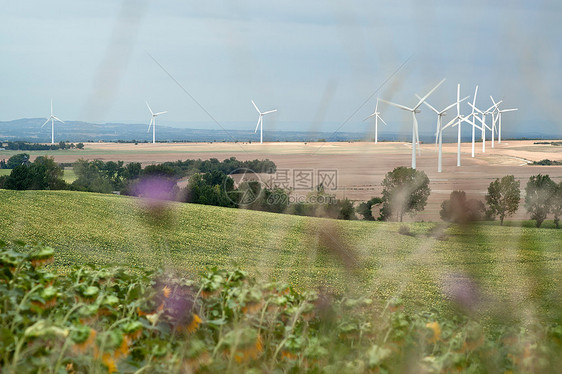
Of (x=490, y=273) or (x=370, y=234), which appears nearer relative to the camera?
(x=490, y=273)

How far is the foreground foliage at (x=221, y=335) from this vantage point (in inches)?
56.6

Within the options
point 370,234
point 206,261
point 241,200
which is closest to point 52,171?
point 206,261

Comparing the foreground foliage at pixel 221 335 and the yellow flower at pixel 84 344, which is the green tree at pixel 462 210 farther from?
the yellow flower at pixel 84 344

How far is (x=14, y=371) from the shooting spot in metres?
1.27

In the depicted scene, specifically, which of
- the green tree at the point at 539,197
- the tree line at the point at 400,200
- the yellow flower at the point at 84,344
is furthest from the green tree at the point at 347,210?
the yellow flower at the point at 84,344

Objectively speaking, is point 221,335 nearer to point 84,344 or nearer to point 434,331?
point 84,344

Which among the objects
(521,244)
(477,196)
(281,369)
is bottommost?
Answer: (281,369)

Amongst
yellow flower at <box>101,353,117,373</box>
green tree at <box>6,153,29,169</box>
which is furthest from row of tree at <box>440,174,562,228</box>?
green tree at <box>6,153,29,169</box>

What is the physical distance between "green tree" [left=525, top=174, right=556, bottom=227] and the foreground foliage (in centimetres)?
50

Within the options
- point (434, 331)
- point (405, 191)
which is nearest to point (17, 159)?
point (405, 191)

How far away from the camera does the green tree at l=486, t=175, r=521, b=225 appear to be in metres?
2.04

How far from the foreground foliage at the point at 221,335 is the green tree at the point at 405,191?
0.40 m

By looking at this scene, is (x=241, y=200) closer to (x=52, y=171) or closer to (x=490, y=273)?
(x=490, y=273)

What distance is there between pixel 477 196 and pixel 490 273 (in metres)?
0.67
